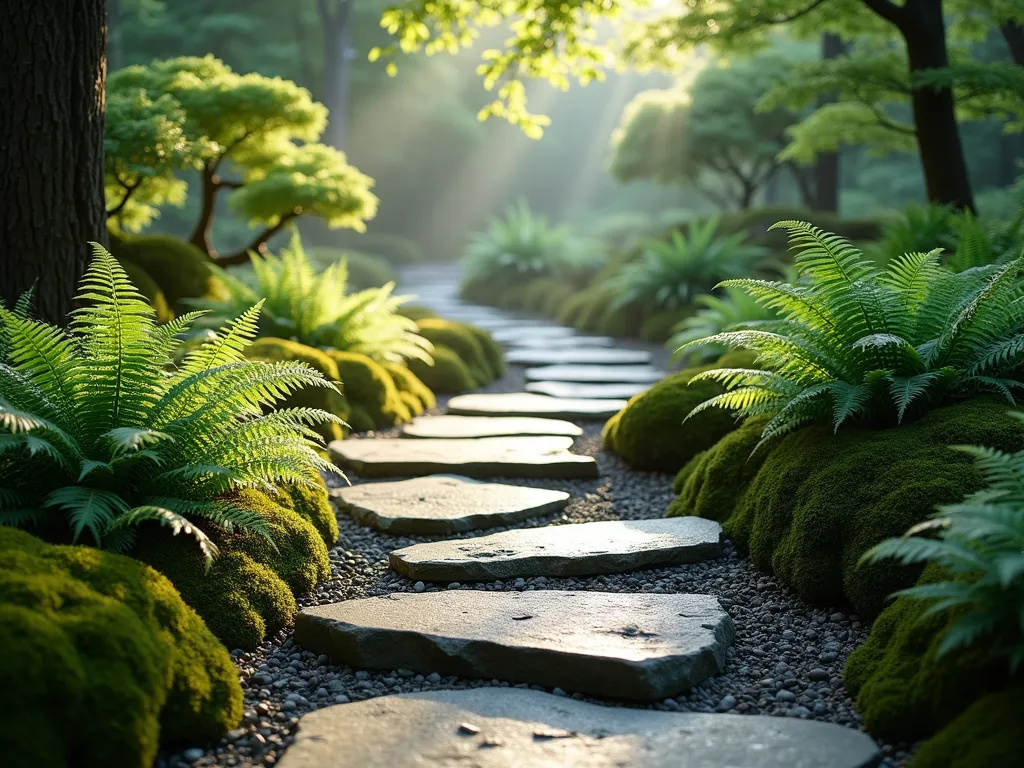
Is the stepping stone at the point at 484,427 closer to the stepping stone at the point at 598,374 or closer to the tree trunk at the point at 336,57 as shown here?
the stepping stone at the point at 598,374

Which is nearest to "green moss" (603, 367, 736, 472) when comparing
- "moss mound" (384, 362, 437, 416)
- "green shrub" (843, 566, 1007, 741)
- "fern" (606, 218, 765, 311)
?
"moss mound" (384, 362, 437, 416)

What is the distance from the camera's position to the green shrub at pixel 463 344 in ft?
→ 26.7

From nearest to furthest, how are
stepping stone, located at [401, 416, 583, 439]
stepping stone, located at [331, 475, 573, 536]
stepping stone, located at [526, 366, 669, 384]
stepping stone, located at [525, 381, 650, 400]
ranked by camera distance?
stepping stone, located at [331, 475, 573, 536]
stepping stone, located at [401, 416, 583, 439]
stepping stone, located at [525, 381, 650, 400]
stepping stone, located at [526, 366, 669, 384]

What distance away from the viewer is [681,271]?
1091 centimetres

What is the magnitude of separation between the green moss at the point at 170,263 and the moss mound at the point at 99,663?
17.0 feet

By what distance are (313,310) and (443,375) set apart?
1433 millimetres

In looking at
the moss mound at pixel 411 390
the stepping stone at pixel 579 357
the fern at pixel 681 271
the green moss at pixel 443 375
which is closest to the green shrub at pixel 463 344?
the green moss at pixel 443 375

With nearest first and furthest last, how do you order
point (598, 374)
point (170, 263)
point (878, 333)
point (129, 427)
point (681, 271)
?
1. point (129, 427)
2. point (878, 333)
3. point (170, 263)
4. point (598, 374)
5. point (681, 271)

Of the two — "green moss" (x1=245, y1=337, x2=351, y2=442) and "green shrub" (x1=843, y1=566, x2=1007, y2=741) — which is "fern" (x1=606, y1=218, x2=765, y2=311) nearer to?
"green moss" (x1=245, y1=337, x2=351, y2=442)

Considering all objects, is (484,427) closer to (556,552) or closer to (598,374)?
(598,374)

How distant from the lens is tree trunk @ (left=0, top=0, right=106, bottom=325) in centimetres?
392

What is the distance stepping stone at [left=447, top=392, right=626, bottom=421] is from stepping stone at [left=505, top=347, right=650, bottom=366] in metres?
1.91

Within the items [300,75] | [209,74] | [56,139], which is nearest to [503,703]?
[56,139]

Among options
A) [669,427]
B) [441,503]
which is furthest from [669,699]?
[669,427]
